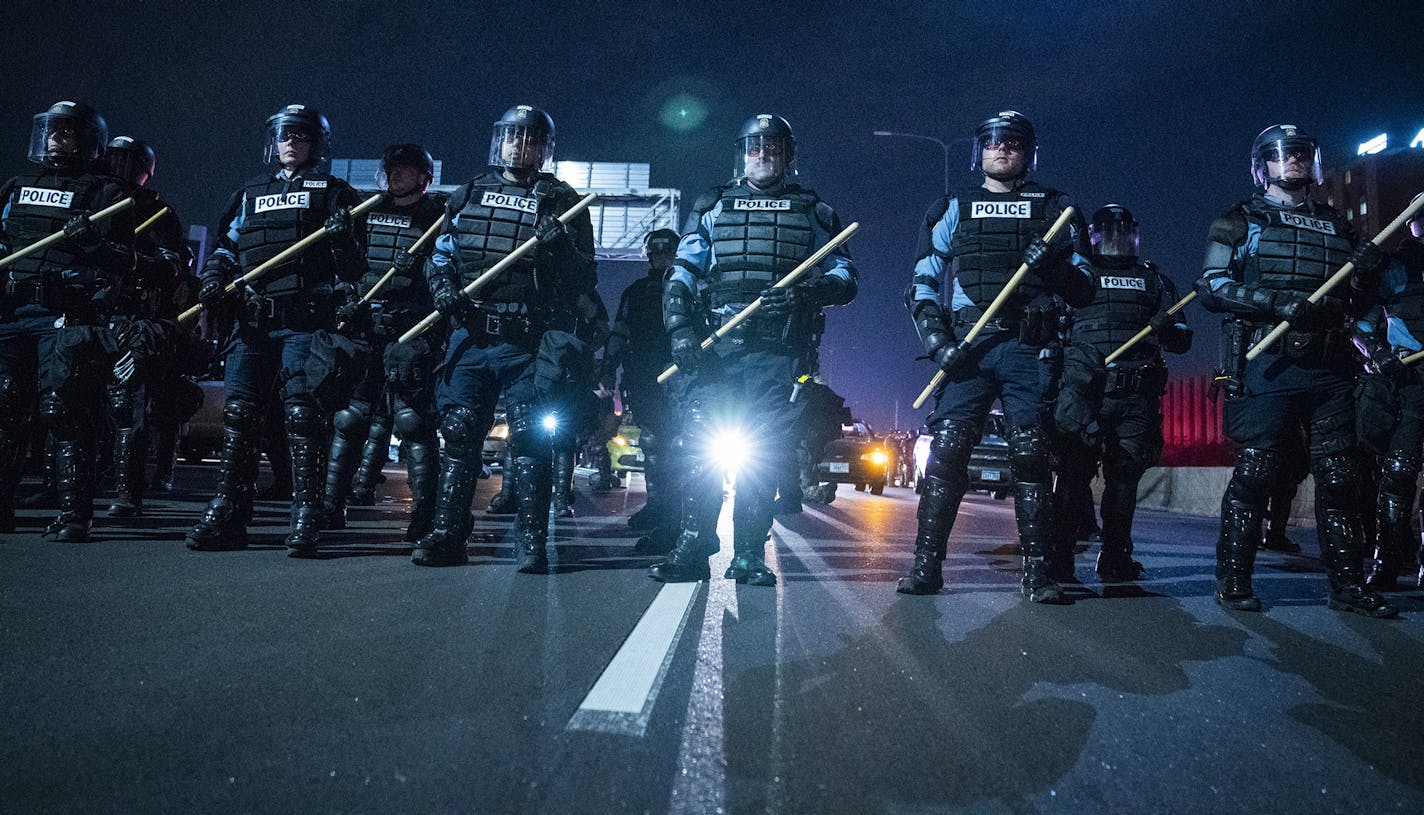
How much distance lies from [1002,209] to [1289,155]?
1613mm

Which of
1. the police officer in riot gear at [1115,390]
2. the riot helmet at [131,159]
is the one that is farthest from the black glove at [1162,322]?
the riot helmet at [131,159]

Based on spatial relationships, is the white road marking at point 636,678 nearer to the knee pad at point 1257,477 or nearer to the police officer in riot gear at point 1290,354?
the police officer in riot gear at point 1290,354

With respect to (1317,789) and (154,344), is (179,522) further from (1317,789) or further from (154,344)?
(1317,789)

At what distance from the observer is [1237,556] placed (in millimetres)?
4195

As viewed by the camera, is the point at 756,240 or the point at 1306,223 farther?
the point at 756,240

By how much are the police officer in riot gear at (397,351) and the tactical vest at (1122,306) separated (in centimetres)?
481

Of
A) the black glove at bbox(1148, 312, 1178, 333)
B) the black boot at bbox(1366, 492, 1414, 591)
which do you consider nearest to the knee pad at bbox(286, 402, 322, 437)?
the black glove at bbox(1148, 312, 1178, 333)

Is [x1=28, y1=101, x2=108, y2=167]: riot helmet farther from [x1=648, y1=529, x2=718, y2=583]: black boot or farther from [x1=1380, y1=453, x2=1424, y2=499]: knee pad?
[x1=1380, y1=453, x2=1424, y2=499]: knee pad

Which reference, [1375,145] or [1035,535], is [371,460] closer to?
[1035,535]

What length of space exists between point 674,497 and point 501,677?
468 centimetres

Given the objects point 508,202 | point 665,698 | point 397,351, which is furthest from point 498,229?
point 665,698

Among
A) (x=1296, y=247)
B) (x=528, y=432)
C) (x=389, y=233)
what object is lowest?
(x=528, y=432)

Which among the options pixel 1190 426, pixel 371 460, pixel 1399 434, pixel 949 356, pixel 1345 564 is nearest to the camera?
pixel 1345 564

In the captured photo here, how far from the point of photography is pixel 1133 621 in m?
3.57
